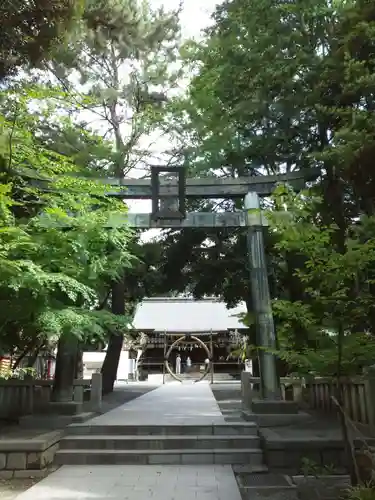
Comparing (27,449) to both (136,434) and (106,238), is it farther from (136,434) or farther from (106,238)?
(106,238)

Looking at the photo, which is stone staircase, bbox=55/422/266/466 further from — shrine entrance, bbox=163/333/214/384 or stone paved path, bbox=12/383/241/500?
shrine entrance, bbox=163/333/214/384

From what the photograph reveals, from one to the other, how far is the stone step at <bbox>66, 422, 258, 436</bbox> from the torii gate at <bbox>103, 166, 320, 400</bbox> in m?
3.09

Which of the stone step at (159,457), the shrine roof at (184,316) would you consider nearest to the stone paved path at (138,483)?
the stone step at (159,457)

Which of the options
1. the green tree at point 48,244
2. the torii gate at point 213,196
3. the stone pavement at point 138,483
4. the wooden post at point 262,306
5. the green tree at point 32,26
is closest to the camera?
the stone pavement at point 138,483

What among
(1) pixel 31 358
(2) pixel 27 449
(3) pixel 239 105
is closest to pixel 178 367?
(1) pixel 31 358

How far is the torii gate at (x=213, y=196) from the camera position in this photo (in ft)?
38.0

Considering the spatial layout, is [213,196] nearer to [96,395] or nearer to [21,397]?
[96,395]

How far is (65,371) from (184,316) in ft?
77.9

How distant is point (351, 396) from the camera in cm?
851

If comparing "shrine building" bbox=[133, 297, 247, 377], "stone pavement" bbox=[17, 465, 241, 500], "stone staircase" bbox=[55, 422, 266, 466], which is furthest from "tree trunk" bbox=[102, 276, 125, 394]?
"shrine building" bbox=[133, 297, 247, 377]

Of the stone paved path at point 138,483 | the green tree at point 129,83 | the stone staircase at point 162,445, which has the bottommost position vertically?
the stone paved path at point 138,483

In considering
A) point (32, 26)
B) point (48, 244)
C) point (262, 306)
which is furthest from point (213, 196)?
point (32, 26)

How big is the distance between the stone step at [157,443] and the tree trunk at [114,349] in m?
8.21

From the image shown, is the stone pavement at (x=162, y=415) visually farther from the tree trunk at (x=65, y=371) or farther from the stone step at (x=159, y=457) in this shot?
the stone step at (x=159, y=457)
